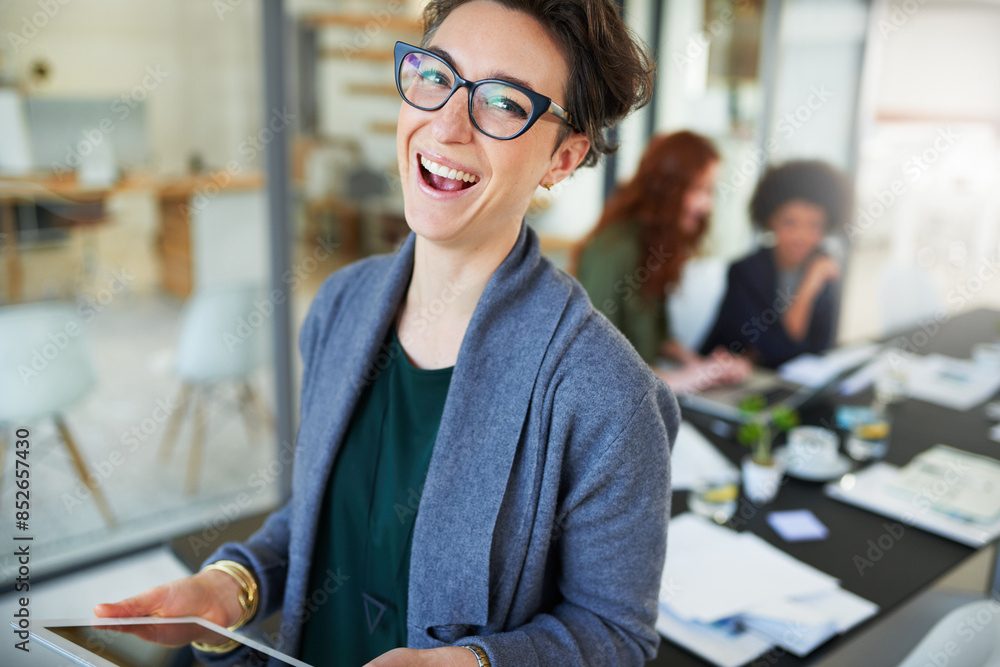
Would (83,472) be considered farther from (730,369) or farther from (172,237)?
(730,369)

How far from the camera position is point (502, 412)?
0.96m

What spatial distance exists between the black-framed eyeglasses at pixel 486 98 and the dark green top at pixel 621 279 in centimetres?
184

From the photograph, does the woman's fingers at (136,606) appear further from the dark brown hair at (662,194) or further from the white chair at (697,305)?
the white chair at (697,305)

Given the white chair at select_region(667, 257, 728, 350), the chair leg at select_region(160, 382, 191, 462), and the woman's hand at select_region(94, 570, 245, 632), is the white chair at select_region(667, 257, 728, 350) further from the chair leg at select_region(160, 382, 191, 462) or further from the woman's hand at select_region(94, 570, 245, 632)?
the woman's hand at select_region(94, 570, 245, 632)

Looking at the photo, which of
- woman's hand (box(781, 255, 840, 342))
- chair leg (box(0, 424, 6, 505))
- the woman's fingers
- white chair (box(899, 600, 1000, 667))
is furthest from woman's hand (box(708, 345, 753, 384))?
chair leg (box(0, 424, 6, 505))

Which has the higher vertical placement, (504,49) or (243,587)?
(504,49)

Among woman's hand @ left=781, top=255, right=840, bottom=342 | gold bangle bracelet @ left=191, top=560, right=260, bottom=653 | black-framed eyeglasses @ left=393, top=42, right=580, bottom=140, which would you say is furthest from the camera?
woman's hand @ left=781, top=255, right=840, bottom=342

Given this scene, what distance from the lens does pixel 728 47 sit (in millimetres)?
4613

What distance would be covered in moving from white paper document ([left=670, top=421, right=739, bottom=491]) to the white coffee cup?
144mm

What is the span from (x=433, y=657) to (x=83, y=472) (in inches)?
91.2

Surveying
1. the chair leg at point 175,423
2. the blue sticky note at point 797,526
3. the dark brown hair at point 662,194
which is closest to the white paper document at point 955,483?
the blue sticky note at point 797,526

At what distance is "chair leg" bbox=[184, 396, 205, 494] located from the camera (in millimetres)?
3066

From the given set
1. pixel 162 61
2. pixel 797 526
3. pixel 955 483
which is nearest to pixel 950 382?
pixel 955 483

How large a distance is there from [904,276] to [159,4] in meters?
3.51
